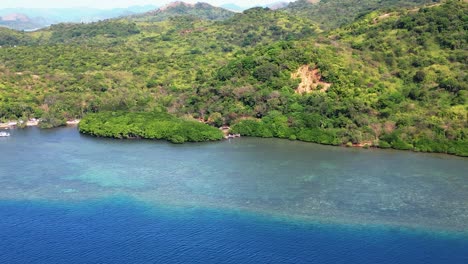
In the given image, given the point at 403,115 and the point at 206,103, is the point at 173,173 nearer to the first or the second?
the point at 206,103

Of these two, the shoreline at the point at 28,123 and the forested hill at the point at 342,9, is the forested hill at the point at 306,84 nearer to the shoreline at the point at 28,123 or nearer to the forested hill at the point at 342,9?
the shoreline at the point at 28,123

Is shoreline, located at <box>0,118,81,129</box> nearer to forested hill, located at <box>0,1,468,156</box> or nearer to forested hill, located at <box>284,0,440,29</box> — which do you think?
forested hill, located at <box>0,1,468,156</box>

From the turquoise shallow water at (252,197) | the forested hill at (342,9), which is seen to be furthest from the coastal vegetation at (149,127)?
the forested hill at (342,9)

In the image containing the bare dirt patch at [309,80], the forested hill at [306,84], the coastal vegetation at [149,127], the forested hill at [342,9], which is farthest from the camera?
the forested hill at [342,9]

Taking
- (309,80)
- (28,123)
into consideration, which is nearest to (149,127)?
(28,123)

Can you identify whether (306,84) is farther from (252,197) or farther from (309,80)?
(252,197)

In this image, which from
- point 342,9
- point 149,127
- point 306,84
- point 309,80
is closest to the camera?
point 149,127
